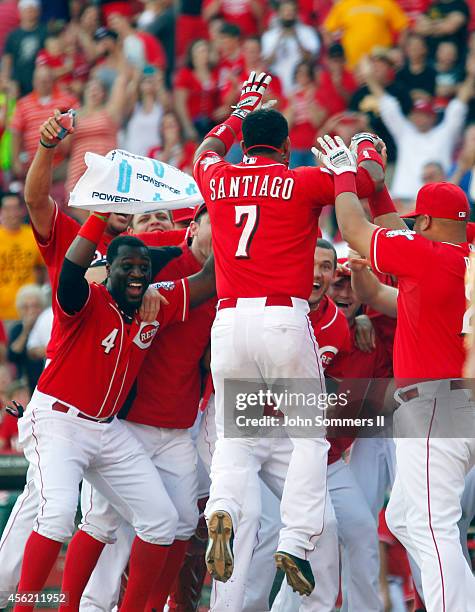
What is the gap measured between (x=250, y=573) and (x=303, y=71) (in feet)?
21.6

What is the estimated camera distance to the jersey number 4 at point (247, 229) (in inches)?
255

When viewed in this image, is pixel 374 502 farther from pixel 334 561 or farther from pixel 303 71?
pixel 303 71

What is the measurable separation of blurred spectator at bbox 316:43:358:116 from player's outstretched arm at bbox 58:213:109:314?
615 centimetres

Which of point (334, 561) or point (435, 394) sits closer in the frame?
→ point (435, 394)

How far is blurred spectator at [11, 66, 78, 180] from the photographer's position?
13.3 m

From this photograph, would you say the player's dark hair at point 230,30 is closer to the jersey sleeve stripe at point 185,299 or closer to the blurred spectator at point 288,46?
the blurred spectator at point 288,46

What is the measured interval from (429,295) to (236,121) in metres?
1.58

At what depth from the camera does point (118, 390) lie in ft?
23.0

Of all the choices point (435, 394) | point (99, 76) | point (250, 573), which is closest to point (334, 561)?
point (250, 573)

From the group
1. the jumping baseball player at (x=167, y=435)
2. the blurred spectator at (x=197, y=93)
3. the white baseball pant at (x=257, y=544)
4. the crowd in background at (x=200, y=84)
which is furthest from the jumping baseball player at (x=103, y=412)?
the blurred spectator at (x=197, y=93)

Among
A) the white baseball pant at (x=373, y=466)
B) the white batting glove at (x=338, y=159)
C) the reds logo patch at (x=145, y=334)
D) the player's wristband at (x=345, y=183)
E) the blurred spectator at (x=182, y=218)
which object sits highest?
the blurred spectator at (x=182, y=218)

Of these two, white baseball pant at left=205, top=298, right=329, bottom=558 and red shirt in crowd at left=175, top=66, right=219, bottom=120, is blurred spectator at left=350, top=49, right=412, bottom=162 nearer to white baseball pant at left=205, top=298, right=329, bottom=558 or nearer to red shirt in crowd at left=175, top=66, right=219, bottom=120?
red shirt in crowd at left=175, top=66, right=219, bottom=120

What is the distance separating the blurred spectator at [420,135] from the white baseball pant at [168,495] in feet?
16.1

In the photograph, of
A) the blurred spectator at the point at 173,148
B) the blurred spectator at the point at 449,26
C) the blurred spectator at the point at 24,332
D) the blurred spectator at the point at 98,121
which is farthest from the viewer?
the blurred spectator at the point at 98,121
